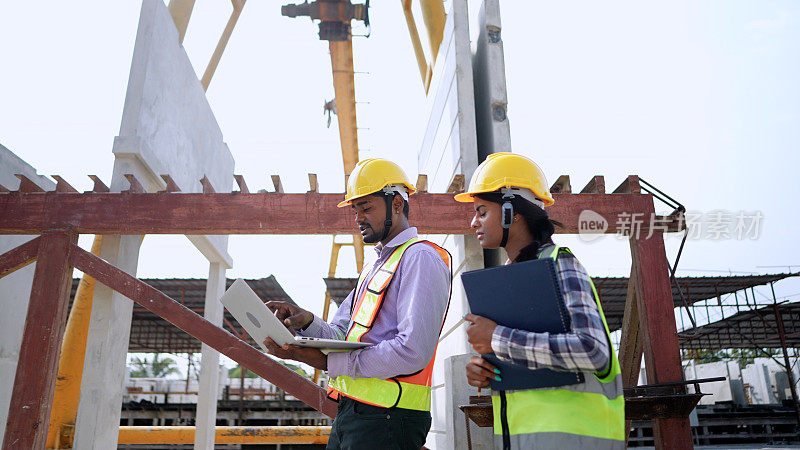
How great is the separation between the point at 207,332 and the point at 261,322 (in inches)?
100

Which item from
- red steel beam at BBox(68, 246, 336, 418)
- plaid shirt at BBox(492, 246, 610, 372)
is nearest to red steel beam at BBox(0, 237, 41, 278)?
red steel beam at BBox(68, 246, 336, 418)

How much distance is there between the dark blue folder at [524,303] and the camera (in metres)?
1.69

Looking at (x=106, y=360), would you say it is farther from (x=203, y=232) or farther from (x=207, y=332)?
A: (x=203, y=232)

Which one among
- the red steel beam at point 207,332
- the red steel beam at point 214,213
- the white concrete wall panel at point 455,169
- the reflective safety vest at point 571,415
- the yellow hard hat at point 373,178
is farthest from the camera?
the red steel beam at point 214,213

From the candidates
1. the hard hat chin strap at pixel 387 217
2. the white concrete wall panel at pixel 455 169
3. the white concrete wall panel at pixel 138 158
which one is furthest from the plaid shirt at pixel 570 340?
the white concrete wall panel at pixel 138 158

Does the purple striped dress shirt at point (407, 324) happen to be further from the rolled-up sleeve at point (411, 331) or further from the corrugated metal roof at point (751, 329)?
the corrugated metal roof at point (751, 329)

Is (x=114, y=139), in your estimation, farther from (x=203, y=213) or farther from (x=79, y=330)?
(x=79, y=330)

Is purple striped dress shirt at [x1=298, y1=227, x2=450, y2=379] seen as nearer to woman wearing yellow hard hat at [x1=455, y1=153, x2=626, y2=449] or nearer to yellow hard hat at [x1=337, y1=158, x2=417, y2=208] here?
woman wearing yellow hard hat at [x1=455, y1=153, x2=626, y2=449]

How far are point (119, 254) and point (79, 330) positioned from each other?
1.58 meters

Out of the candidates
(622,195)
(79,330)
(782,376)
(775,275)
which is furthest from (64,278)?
(782,376)

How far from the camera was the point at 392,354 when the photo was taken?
2.12m

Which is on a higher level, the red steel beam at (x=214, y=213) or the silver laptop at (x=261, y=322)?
the red steel beam at (x=214, y=213)

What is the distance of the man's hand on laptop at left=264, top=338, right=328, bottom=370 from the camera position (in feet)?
7.34

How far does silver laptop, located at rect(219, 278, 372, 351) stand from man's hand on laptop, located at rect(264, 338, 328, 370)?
0.08 ft
